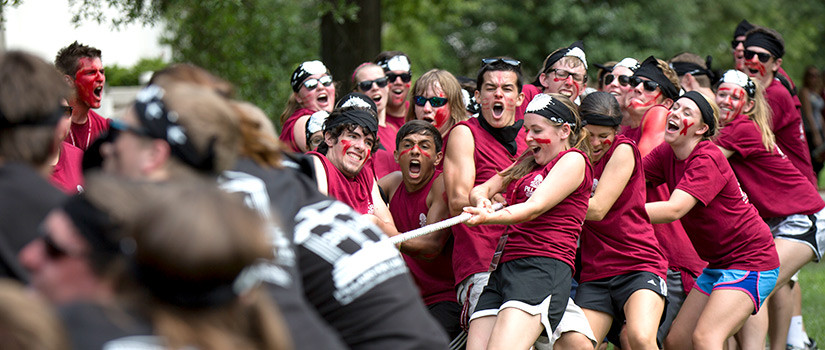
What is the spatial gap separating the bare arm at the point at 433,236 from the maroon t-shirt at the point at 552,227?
0.71 metres

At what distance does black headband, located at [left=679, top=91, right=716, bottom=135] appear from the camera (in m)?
5.67

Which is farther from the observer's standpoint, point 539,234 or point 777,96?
point 777,96

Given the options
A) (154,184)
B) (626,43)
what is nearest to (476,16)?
(626,43)

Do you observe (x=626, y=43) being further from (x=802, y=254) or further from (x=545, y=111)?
(x=545, y=111)

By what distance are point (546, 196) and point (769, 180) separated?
249 centimetres

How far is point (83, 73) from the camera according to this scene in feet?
20.5

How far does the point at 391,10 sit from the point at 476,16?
34.4 ft

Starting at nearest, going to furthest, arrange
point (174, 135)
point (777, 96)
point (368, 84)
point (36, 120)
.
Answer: point (174, 135), point (36, 120), point (368, 84), point (777, 96)

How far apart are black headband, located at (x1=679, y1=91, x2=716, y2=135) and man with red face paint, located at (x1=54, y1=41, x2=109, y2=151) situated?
12.0ft

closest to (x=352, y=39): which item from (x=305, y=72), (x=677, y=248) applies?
(x=305, y=72)

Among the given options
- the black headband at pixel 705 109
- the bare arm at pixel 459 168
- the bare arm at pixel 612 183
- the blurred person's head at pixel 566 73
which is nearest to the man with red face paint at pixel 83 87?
the bare arm at pixel 459 168

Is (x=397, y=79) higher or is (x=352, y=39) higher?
(x=352, y=39)

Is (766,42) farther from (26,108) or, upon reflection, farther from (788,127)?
(26,108)

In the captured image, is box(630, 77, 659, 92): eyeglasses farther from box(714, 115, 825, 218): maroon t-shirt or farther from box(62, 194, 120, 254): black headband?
box(62, 194, 120, 254): black headband
